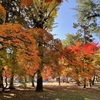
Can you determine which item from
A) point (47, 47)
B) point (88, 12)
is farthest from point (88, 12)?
point (47, 47)

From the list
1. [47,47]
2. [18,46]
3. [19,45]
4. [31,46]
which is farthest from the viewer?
[47,47]

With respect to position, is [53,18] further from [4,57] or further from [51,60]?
[4,57]

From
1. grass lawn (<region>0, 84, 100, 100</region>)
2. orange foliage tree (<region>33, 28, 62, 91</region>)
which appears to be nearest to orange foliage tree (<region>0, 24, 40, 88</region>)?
orange foliage tree (<region>33, 28, 62, 91</region>)

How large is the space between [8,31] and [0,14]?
112 centimetres

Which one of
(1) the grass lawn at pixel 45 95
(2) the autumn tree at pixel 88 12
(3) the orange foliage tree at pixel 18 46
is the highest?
(2) the autumn tree at pixel 88 12

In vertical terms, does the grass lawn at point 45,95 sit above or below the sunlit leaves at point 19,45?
below

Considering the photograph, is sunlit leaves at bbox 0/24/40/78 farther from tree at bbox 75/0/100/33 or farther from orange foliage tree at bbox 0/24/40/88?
tree at bbox 75/0/100/33

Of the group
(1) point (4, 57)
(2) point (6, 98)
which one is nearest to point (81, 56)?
(2) point (6, 98)

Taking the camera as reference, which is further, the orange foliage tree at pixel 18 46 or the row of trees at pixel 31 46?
the row of trees at pixel 31 46

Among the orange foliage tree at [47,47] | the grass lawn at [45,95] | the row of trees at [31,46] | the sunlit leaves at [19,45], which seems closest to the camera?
the sunlit leaves at [19,45]

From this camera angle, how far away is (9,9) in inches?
543

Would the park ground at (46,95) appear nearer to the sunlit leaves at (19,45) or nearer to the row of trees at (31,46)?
the row of trees at (31,46)

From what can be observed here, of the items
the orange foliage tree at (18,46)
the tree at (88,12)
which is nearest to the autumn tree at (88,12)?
the tree at (88,12)

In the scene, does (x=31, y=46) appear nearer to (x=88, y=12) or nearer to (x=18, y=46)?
(x=18, y=46)
